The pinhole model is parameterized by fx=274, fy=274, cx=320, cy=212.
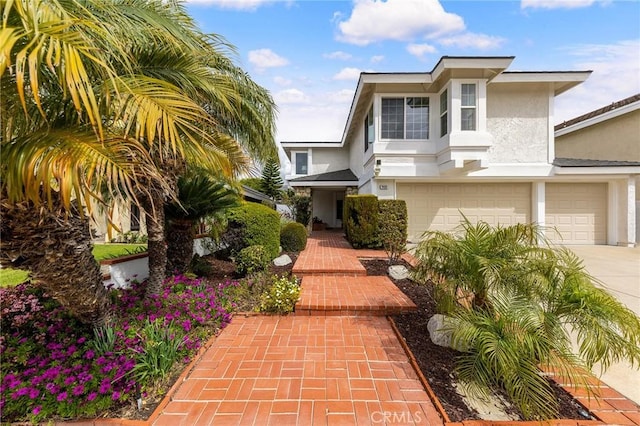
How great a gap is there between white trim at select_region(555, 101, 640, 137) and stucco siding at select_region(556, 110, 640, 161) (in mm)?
Answer: 236

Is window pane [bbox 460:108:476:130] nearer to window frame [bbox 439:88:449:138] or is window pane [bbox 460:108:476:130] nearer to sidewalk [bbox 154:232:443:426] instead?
window frame [bbox 439:88:449:138]

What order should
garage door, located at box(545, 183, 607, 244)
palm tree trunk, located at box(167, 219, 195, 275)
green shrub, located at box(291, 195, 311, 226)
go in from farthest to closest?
1. green shrub, located at box(291, 195, 311, 226)
2. garage door, located at box(545, 183, 607, 244)
3. palm tree trunk, located at box(167, 219, 195, 275)

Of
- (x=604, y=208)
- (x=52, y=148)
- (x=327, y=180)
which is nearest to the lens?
(x=52, y=148)

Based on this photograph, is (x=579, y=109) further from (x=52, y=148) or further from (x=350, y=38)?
(x=52, y=148)

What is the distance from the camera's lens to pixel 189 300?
496cm

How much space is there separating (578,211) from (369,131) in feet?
32.3

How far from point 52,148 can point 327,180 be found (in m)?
13.7

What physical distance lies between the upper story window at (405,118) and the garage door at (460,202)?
2.15 m

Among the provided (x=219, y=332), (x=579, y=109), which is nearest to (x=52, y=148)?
(x=219, y=332)

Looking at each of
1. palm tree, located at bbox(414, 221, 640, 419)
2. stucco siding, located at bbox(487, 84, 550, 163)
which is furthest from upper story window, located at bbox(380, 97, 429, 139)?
palm tree, located at bbox(414, 221, 640, 419)

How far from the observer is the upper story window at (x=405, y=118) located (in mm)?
11289

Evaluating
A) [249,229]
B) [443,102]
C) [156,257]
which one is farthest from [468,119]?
[156,257]

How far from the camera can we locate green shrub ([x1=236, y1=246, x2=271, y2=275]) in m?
6.55

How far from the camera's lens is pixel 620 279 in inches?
A: 270
